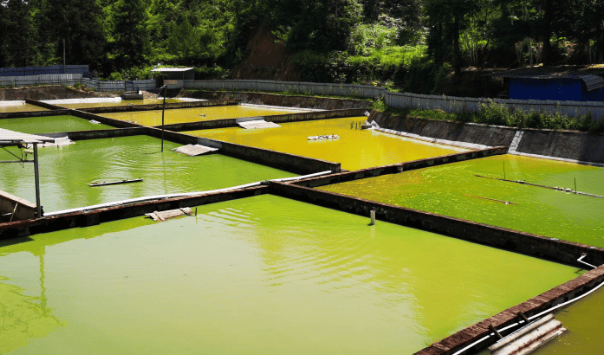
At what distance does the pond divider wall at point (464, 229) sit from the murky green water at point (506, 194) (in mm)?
1438

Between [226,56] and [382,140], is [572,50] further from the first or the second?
[226,56]

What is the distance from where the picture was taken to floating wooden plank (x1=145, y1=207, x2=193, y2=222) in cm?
1558

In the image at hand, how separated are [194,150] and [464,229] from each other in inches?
607

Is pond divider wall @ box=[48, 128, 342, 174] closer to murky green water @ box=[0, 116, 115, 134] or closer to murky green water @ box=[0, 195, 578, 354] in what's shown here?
murky green water @ box=[0, 116, 115, 134]

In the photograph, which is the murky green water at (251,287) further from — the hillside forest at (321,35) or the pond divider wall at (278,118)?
the hillside forest at (321,35)

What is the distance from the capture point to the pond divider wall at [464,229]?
12.0m

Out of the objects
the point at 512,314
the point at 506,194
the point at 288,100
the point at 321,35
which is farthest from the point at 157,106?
the point at 512,314

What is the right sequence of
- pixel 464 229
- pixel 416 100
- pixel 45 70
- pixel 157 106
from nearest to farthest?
pixel 464 229, pixel 416 100, pixel 157 106, pixel 45 70

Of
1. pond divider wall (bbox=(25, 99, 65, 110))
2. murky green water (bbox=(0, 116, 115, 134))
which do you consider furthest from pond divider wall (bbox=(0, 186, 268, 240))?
pond divider wall (bbox=(25, 99, 65, 110))

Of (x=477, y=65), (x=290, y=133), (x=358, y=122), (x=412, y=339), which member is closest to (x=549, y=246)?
(x=412, y=339)

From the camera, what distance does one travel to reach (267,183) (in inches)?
734

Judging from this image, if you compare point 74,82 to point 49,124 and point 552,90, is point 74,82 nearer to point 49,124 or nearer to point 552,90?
point 49,124

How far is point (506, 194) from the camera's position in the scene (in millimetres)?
17891

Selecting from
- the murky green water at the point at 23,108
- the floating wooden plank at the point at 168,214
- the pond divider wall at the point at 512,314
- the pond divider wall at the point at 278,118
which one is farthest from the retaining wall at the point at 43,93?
the pond divider wall at the point at 512,314
